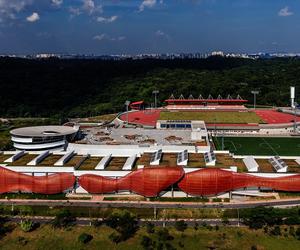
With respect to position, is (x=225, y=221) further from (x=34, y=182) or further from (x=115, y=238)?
(x=34, y=182)

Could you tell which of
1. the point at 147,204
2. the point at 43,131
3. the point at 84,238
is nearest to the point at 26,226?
the point at 84,238

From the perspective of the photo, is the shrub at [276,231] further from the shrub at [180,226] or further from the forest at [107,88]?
the forest at [107,88]

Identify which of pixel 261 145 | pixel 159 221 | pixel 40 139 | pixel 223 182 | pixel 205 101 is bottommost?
pixel 159 221

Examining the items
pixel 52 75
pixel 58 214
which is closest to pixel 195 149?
pixel 58 214

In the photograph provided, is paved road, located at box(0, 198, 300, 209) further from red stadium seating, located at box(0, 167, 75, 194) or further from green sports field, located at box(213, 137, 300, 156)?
green sports field, located at box(213, 137, 300, 156)

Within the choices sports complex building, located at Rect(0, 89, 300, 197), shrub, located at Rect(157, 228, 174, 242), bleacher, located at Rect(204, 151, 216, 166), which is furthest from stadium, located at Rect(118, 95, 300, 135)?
shrub, located at Rect(157, 228, 174, 242)

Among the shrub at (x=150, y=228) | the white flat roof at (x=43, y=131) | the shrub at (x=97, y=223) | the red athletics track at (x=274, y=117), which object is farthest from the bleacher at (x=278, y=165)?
the red athletics track at (x=274, y=117)
